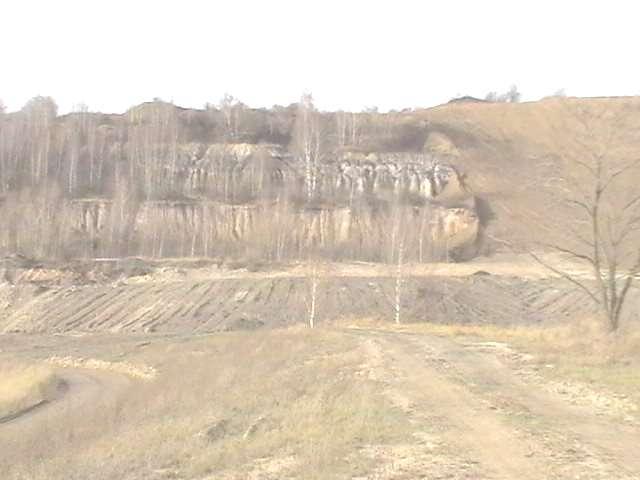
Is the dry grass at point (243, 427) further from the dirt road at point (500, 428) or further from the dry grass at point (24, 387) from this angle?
the dry grass at point (24, 387)

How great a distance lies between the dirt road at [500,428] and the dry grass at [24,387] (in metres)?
17.5

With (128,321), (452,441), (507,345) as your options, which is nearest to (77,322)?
(128,321)

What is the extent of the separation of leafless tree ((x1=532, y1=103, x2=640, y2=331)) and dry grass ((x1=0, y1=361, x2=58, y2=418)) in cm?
2133

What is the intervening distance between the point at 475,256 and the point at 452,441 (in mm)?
86310

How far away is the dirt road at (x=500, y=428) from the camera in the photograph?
33.2 ft

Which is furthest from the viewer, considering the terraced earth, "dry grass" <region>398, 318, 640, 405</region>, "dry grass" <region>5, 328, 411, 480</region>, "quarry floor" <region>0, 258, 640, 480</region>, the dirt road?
the terraced earth

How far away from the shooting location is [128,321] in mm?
62844

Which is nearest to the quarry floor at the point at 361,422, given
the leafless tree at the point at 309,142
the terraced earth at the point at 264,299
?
the terraced earth at the point at 264,299

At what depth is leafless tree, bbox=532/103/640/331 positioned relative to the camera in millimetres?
23547

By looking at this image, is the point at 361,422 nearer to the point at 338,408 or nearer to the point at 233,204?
the point at 338,408

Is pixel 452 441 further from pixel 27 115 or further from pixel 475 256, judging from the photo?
pixel 27 115

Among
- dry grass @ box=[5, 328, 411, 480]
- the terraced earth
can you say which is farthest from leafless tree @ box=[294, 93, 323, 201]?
dry grass @ box=[5, 328, 411, 480]

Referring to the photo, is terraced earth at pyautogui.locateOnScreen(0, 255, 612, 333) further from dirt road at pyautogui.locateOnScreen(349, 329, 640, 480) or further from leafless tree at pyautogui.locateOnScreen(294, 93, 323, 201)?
dirt road at pyautogui.locateOnScreen(349, 329, 640, 480)

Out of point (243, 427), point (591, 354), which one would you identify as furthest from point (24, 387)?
point (591, 354)
